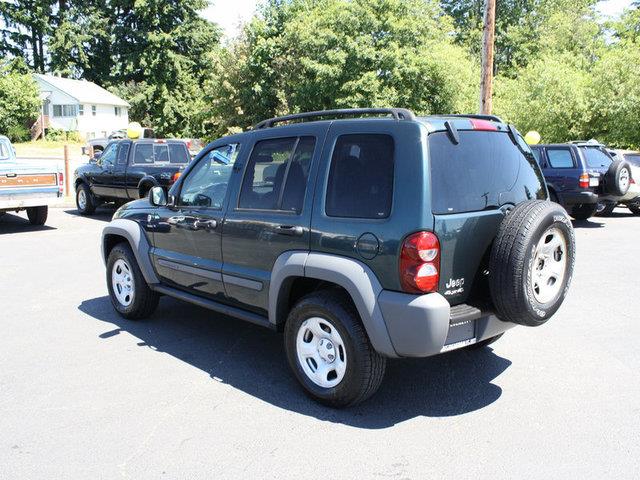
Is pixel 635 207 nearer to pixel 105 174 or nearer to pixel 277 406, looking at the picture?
pixel 105 174

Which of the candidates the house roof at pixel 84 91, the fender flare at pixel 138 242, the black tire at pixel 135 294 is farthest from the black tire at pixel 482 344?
the house roof at pixel 84 91

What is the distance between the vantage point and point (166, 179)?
12922 millimetres

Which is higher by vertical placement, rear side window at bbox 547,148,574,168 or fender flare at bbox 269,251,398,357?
rear side window at bbox 547,148,574,168

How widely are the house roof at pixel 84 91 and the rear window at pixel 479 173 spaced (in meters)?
53.7

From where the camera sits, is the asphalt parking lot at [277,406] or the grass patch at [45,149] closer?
the asphalt parking lot at [277,406]

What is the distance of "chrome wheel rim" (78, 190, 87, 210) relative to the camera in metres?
14.8

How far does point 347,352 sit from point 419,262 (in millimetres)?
750

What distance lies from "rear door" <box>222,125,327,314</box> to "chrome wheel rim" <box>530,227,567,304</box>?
149cm

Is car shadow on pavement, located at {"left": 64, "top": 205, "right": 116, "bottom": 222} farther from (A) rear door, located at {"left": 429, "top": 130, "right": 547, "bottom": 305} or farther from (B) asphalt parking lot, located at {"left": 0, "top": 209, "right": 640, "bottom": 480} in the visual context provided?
(A) rear door, located at {"left": 429, "top": 130, "right": 547, "bottom": 305}

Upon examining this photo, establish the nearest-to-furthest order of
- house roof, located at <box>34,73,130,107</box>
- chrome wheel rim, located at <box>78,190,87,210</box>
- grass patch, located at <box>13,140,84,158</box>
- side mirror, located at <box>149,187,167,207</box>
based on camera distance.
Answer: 1. side mirror, located at <box>149,187,167,207</box>
2. chrome wheel rim, located at <box>78,190,87,210</box>
3. grass patch, located at <box>13,140,84,158</box>
4. house roof, located at <box>34,73,130,107</box>

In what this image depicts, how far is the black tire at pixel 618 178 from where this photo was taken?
1198cm

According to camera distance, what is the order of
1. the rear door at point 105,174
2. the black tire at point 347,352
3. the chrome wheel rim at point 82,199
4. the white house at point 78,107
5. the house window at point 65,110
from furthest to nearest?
the house window at point 65,110, the white house at point 78,107, the chrome wheel rim at point 82,199, the rear door at point 105,174, the black tire at point 347,352

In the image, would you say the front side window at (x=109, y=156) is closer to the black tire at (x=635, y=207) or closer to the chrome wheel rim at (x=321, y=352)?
the chrome wheel rim at (x=321, y=352)

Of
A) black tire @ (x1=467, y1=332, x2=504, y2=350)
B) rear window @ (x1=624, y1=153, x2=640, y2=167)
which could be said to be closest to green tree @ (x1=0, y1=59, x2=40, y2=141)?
rear window @ (x1=624, y1=153, x2=640, y2=167)
